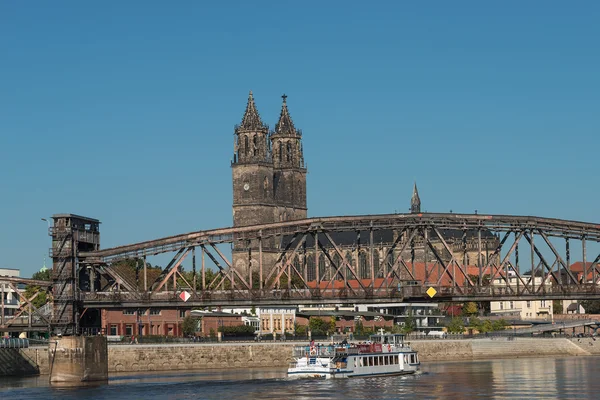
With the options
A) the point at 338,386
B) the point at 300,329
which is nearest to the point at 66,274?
the point at 338,386

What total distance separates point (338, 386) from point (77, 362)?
68.7 feet

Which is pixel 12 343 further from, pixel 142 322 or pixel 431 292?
pixel 431 292

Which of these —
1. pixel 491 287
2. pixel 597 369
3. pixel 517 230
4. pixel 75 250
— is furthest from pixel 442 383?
pixel 75 250

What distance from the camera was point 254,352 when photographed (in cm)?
13650

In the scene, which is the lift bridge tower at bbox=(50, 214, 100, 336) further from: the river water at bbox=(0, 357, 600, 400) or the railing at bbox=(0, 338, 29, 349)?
the railing at bbox=(0, 338, 29, 349)

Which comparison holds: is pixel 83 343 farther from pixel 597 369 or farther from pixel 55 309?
pixel 597 369

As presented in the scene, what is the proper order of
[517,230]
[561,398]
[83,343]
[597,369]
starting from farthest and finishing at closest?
[597,369] < [517,230] < [83,343] < [561,398]

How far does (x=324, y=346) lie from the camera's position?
114 m

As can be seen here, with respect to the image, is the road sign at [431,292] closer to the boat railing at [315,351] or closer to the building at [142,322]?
the boat railing at [315,351]

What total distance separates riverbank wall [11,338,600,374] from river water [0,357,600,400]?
13.6 ft

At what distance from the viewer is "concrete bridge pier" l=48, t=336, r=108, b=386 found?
102 metres

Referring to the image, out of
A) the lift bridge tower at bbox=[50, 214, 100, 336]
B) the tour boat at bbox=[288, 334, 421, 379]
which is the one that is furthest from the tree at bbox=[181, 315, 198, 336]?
the lift bridge tower at bbox=[50, 214, 100, 336]

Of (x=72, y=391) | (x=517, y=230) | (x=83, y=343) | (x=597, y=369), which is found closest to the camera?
(x=72, y=391)

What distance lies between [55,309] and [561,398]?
43769mm
